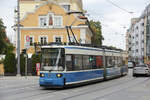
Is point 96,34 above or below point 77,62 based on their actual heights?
above

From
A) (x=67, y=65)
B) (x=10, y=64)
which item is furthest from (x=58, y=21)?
(x=67, y=65)

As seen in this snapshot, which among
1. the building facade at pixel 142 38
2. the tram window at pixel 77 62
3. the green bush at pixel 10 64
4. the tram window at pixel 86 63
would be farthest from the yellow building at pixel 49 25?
the building facade at pixel 142 38

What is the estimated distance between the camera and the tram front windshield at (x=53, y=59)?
57.4 ft

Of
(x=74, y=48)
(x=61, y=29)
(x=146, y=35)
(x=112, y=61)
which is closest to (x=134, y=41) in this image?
(x=146, y=35)

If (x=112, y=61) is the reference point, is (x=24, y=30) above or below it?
above

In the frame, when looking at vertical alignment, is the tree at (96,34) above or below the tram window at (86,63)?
above

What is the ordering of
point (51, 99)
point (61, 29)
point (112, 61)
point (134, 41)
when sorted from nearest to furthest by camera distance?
point (51, 99)
point (112, 61)
point (61, 29)
point (134, 41)

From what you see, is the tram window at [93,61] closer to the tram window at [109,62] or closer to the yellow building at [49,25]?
the tram window at [109,62]

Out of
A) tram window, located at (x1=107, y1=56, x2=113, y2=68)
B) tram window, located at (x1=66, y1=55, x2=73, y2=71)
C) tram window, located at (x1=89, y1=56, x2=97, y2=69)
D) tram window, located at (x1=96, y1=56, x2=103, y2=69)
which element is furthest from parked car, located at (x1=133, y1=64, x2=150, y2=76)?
tram window, located at (x1=66, y1=55, x2=73, y2=71)

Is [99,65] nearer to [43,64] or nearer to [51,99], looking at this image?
[43,64]

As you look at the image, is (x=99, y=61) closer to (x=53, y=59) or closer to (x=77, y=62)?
(x=77, y=62)

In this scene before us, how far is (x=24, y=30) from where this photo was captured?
47719mm

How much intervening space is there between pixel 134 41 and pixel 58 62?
9768 cm

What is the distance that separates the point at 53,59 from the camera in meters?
17.6
